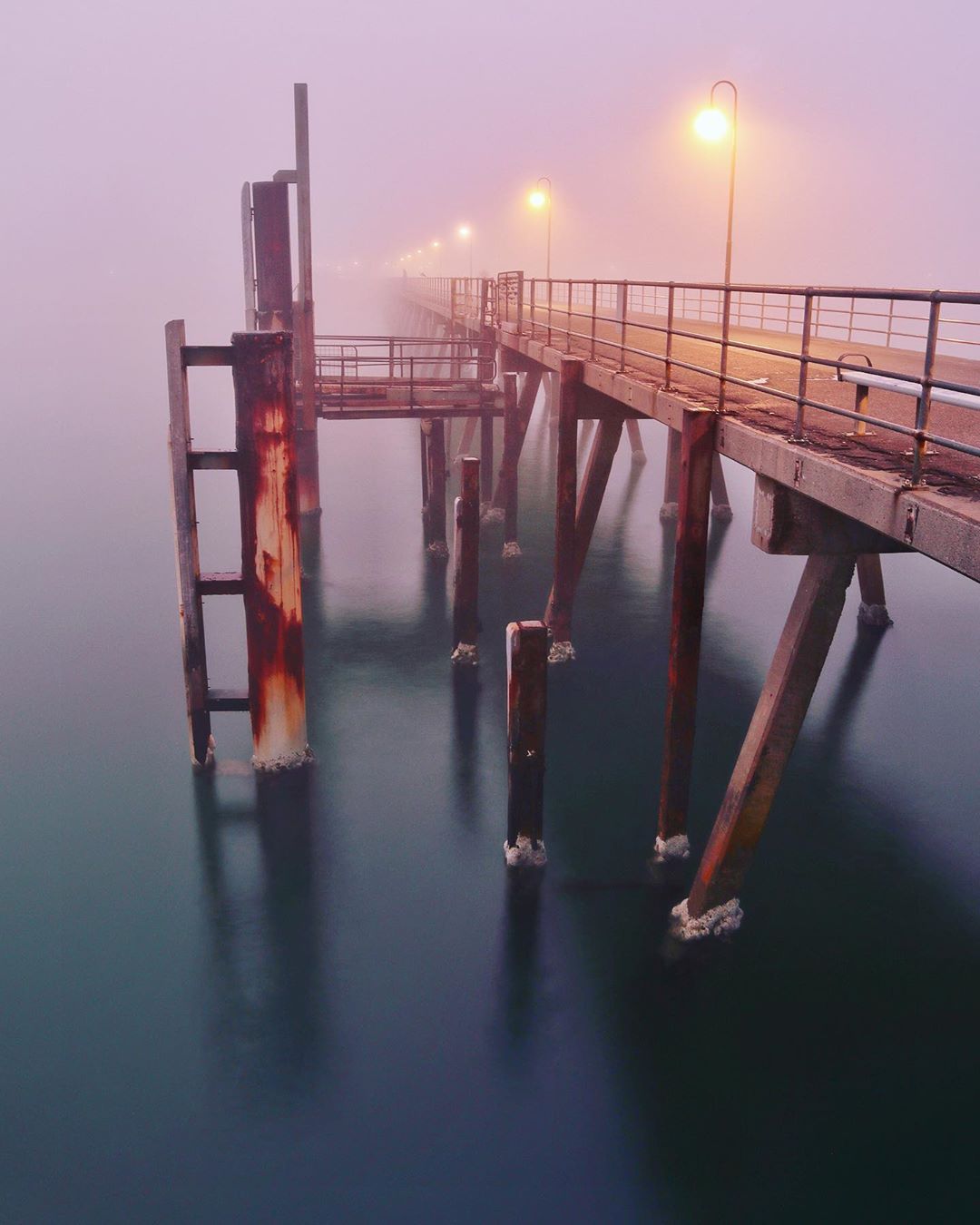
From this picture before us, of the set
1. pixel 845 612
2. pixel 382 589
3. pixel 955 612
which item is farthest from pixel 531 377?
pixel 955 612

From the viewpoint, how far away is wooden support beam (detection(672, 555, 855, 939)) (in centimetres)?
797

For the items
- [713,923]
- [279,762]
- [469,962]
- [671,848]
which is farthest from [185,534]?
[713,923]

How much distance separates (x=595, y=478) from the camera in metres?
15.4

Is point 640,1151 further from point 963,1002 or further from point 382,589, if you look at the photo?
point 382,589

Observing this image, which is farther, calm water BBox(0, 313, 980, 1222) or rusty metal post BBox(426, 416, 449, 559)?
rusty metal post BBox(426, 416, 449, 559)

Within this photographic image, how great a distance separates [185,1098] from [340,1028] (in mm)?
1316

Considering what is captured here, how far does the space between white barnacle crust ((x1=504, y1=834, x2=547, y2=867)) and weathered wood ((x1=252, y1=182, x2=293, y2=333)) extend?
13.0 m

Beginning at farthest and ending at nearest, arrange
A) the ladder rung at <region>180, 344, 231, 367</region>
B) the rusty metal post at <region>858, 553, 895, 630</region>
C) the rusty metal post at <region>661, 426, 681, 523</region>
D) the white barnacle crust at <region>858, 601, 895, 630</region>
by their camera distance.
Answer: the rusty metal post at <region>661, 426, 681, 523</region>, the white barnacle crust at <region>858, 601, 895, 630</region>, the rusty metal post at <region>858, 553, 895, 630</region>, the ladder rung at <region>180, 344, 231, 367</region>

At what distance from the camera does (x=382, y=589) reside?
21109 millimetres

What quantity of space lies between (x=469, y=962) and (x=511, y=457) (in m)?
13.3

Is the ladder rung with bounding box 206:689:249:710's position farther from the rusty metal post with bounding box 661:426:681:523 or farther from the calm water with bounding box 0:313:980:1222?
the rusty metal post with bounding box 661:426:681:523

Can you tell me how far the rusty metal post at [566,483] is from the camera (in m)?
14.4

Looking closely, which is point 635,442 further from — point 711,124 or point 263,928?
point 263,928

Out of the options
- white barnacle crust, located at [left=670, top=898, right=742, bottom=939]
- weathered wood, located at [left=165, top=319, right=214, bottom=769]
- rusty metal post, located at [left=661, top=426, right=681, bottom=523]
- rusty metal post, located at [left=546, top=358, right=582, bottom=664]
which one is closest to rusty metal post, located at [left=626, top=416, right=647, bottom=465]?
rusty metal post, located at [left=661, top=426, right=681, bottom=523]
